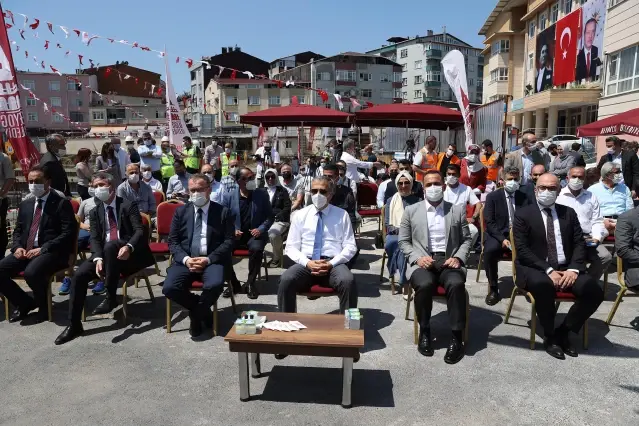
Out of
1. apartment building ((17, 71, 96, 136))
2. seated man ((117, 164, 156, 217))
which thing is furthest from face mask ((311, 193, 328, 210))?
apartment building ((17, 71, 96, 136))

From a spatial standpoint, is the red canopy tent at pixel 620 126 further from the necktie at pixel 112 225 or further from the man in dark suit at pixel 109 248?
the necktie at pixel 112 225

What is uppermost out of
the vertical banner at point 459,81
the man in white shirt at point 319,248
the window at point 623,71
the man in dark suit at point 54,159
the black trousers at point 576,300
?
the window at point 623,71

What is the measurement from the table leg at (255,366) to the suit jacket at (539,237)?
2718 millimetres

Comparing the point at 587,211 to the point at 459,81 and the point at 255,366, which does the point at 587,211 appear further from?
the point at 459,81

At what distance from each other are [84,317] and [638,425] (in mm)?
5188

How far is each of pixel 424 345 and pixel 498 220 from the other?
2.38m

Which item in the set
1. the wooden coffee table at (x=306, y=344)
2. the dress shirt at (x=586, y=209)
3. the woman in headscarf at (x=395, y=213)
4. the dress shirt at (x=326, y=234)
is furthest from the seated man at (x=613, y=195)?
the wooden coffee table at (x=306, y=344)

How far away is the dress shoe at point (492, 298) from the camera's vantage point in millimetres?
5665

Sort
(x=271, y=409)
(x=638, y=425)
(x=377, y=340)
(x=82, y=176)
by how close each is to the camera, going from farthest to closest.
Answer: (x=82, y=176) < (x=377, y=340) < (x=271, y=409) < (x=638, y=425)

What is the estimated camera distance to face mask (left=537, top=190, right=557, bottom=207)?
4.61 m

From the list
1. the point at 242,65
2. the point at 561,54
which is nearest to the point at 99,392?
the point at 561,54

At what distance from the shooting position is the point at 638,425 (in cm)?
321

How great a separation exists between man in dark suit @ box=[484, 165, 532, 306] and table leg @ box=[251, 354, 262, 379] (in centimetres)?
307

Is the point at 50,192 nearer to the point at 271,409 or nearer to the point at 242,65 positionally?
the point at 271,409
